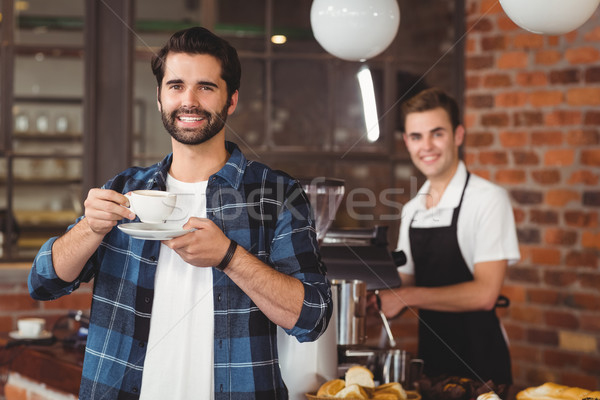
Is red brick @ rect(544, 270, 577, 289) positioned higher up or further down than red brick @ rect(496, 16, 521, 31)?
further down

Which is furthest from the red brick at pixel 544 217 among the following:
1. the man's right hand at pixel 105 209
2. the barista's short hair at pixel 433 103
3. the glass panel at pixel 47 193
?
the glass panel at pixel 47 193

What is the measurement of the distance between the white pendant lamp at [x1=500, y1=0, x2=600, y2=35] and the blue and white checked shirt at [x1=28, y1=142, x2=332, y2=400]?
2.15ft

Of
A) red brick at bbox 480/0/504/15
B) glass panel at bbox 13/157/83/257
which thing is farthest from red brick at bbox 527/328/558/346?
glass panel at bbox 13/157/83/257

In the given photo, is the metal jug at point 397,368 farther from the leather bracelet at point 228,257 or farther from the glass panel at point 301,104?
the glass panel at point 301,104

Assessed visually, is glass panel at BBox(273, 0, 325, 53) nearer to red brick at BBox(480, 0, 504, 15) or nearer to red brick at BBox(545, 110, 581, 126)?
red brick at BBox(480, 0, 504, 15)

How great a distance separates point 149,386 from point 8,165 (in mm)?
1999

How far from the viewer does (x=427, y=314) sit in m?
2.32

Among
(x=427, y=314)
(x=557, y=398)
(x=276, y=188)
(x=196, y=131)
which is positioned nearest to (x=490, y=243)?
(x=427, y=314)

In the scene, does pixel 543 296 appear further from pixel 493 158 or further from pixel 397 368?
pixel 397 368

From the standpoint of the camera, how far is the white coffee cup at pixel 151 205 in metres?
1.24

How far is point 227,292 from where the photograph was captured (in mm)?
1355

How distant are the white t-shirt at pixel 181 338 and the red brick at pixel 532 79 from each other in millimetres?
2021

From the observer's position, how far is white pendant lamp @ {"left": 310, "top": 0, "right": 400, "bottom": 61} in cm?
177

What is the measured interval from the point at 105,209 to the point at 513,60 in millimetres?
2235
